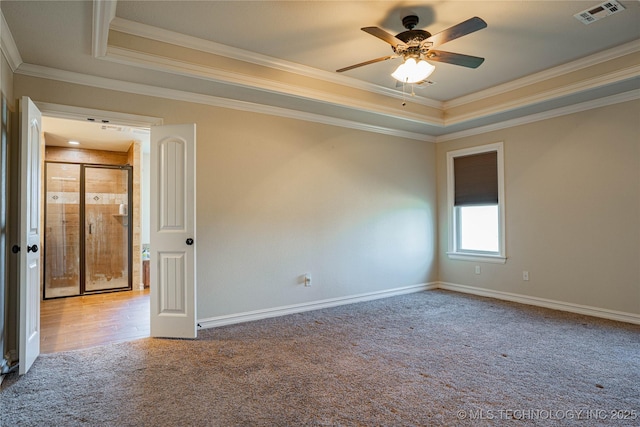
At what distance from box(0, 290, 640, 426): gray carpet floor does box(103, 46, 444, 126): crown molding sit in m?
2.52

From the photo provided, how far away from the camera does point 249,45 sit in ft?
11.6

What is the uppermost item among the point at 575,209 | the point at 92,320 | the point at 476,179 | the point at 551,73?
the point at 551,73

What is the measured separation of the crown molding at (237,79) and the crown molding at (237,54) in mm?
159

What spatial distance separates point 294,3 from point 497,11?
5.45ft

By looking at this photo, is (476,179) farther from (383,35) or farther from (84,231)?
(84,231)

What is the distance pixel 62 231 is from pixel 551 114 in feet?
24.2

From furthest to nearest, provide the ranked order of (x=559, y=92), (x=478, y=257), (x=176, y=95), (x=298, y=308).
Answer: (x=478, y=257) < (x=298, y=308) < (x=559, y=92) < (x=176, y=95)

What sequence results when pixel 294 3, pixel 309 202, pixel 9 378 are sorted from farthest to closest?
pixel 309 202
pixel 294 3
pixel 9 378

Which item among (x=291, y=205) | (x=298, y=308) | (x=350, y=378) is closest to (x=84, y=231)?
(x=291, y=205)

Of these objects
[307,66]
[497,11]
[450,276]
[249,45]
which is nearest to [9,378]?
[249,45]

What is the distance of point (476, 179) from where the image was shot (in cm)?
552

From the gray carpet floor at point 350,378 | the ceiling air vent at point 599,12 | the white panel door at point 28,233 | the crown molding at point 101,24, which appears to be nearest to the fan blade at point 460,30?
the ceiling air vent at point 599,12

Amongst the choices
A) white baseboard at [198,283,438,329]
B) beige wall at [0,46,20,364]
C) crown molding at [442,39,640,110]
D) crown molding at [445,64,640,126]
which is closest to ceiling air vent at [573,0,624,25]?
crown molding at [442,39,640,110]

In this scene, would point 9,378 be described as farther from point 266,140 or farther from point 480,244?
point 480,244
